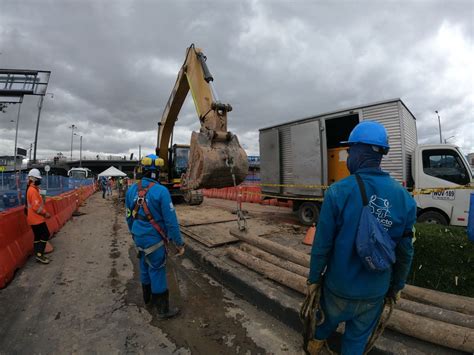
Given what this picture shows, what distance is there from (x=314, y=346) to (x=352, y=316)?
492 mm

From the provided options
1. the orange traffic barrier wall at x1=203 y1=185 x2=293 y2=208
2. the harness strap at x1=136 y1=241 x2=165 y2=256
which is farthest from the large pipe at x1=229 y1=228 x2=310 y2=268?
the orange traffic barrier wall at x1=203 y1=185 x2=293 y2=208

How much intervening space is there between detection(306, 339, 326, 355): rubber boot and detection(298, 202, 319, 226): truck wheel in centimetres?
648

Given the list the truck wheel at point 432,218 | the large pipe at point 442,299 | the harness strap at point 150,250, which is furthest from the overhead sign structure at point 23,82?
the large pipe at point 442,299

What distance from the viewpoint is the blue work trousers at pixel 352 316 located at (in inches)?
73.4

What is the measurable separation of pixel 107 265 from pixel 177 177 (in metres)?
8.53

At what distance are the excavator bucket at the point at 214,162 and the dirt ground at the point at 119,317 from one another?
1.70m

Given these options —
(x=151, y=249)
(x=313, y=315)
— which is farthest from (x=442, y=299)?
(x=151, y=249)

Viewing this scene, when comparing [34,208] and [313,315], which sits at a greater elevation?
[34,208]

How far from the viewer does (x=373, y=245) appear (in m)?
1.63

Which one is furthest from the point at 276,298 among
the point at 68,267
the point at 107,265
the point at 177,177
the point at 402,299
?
the point at 177,177

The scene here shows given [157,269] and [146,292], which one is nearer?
[157,269]

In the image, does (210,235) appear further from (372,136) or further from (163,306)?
(372,136)

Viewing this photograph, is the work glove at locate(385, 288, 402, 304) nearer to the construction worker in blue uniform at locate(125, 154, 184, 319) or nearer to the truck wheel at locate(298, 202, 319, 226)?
the construction worker in blue uniform at locate(125, 154, 184, 319)

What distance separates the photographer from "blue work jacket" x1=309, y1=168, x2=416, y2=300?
1743mm
